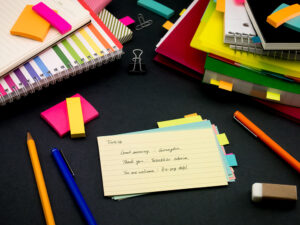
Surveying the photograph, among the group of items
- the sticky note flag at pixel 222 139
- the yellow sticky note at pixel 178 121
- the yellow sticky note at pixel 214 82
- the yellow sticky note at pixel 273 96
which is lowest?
the sticky note flag at pixel 222 139

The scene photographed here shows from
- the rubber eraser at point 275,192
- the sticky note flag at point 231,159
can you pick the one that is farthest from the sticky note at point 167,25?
the rubber eraser at point 275,192

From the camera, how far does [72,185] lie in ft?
2.39

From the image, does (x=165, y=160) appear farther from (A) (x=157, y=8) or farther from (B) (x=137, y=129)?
(A) (x=157, y=8)

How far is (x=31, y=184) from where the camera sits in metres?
0.75

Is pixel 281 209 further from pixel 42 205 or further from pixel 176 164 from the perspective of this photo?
pixel 42 205

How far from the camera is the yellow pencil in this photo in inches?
27.0

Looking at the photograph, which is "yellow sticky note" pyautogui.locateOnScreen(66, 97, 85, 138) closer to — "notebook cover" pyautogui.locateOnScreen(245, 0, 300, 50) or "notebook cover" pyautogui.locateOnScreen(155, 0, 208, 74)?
"notebook cover" pyautogui.locateOnScreen(155, 0, 208, 74)

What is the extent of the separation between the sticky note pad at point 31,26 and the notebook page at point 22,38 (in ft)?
0.04

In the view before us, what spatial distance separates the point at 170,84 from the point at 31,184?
48 cm

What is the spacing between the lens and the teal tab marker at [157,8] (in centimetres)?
117

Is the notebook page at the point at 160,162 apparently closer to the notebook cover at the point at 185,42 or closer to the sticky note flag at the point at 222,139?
the sticky note flag at the point at 222,139

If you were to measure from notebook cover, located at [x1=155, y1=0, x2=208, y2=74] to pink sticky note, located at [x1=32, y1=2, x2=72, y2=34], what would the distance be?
288 millimetres

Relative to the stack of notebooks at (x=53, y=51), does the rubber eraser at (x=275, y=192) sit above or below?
below

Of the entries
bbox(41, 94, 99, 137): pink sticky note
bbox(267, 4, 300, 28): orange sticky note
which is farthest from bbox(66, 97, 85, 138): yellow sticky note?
bbox(267, 4, 300, 28): orange sticky note
